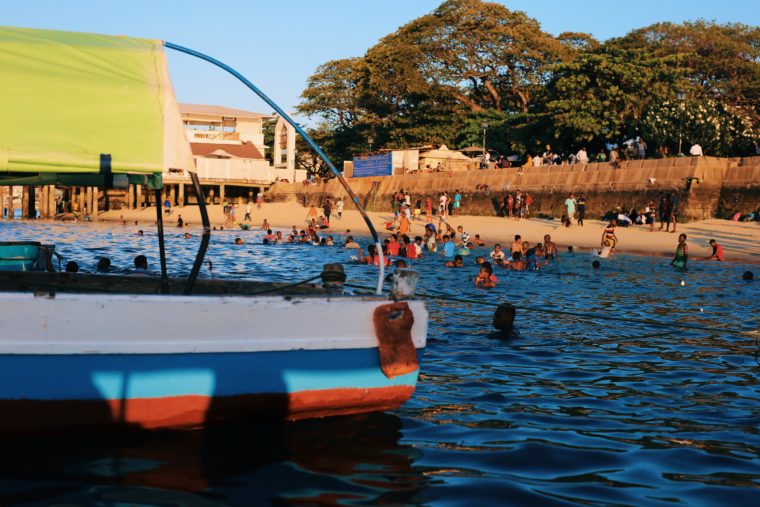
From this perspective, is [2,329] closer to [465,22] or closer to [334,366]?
[334,366]

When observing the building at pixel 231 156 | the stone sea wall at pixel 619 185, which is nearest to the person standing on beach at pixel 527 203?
the stone sea wall at pixel 619 185

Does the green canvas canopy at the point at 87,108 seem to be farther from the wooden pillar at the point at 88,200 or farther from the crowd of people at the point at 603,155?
the wooden pillar at the point at 88,200

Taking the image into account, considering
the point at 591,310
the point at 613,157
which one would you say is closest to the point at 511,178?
the point at 613,157

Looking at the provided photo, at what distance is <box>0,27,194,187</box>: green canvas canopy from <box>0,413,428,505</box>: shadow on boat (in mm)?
2061

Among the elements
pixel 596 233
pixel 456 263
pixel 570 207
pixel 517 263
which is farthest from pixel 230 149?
pixel 517 263

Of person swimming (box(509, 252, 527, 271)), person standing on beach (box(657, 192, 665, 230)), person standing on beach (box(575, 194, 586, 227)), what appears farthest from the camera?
person standing on beach (box(575, 194, 586, 227))

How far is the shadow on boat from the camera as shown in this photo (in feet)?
18.0

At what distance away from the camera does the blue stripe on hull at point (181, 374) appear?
5824 millimetres

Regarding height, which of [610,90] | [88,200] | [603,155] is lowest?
[88,200]

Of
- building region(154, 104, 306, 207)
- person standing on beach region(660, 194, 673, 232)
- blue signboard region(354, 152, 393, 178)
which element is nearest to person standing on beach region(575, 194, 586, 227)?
person standing on beach region(660, 194, 673, 232)

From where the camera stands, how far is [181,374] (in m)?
6.05

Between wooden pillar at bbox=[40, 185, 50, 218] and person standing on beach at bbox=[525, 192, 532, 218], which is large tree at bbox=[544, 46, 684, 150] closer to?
person standing on beach at bbox=[525, 192, 532, 218]

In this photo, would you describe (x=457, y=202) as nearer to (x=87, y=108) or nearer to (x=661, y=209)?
(x=661, y=209)

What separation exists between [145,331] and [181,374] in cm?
46
